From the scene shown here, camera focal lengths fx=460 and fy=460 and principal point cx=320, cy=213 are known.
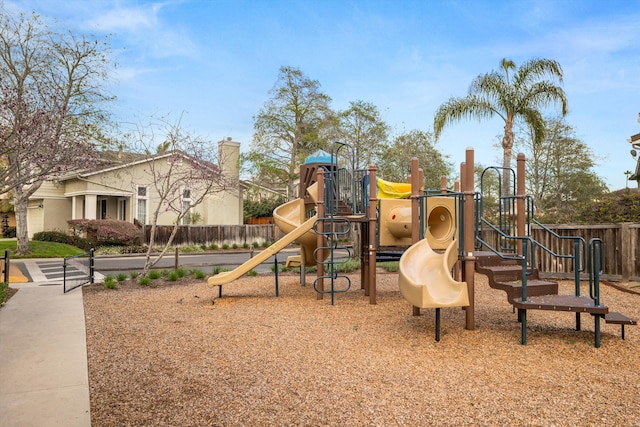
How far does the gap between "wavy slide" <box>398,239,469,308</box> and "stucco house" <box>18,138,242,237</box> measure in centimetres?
1986

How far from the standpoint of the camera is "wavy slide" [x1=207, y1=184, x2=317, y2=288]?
31.3ft

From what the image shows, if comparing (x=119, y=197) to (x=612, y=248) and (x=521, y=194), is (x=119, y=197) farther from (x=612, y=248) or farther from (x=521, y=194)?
(x=521, y=194)

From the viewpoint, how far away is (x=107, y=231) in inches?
969

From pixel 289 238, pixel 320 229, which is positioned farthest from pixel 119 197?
pixel 320 229

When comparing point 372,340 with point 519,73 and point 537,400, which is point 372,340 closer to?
point 537,400

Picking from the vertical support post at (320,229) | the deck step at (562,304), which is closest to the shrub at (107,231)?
the vertical support post at (320,229)

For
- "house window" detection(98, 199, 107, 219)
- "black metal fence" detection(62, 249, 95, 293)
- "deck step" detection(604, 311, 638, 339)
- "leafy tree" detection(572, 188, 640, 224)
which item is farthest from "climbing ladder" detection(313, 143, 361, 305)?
"house window" detection(98, 199, 107, 219)

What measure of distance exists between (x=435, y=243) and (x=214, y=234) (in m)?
22.4

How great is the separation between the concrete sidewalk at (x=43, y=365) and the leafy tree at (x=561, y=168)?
26523mm

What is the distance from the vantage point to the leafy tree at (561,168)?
27734mm

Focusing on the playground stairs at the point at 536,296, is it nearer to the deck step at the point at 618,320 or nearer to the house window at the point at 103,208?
the deck step at the point at 618,320

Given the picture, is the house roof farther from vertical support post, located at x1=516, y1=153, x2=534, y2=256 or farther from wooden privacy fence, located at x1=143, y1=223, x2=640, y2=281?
vertical support post, located at x1=516, y1=153, x2=534, y2=256

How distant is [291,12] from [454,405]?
28.5ft

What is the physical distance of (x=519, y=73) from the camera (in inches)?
724
